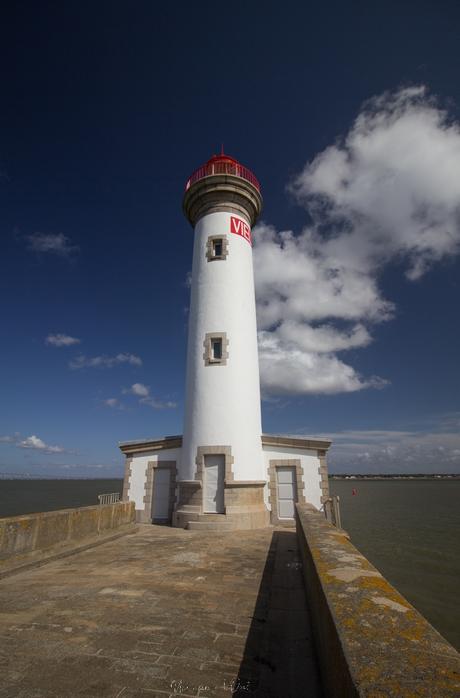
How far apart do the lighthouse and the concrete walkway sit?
5.03 meters

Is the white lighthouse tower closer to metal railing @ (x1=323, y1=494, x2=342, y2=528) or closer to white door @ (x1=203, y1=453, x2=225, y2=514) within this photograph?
white door @ (x1=203, y1=453, x2=225, y2=514)

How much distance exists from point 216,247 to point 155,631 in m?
13.0

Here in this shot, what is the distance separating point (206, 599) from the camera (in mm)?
5047

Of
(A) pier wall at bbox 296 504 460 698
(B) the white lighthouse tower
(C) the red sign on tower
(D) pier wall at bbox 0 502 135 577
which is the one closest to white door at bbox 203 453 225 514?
(B) the white lighthouse tower

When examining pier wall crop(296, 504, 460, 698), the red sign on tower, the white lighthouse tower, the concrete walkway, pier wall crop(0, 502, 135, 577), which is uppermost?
the red sign on tower

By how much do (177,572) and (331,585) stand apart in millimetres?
4622

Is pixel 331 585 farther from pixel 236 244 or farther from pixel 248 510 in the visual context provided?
pixel 236 244

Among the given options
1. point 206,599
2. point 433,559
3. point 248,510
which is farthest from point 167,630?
point 433,559

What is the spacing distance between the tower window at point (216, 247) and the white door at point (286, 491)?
8.49 m

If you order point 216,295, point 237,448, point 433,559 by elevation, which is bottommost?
point 433,559

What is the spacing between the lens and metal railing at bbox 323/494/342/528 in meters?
11.4

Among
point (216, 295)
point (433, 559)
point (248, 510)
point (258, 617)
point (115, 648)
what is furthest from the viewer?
point (433, 559)

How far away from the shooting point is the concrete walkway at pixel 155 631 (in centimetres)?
307

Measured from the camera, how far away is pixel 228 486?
1197cm
